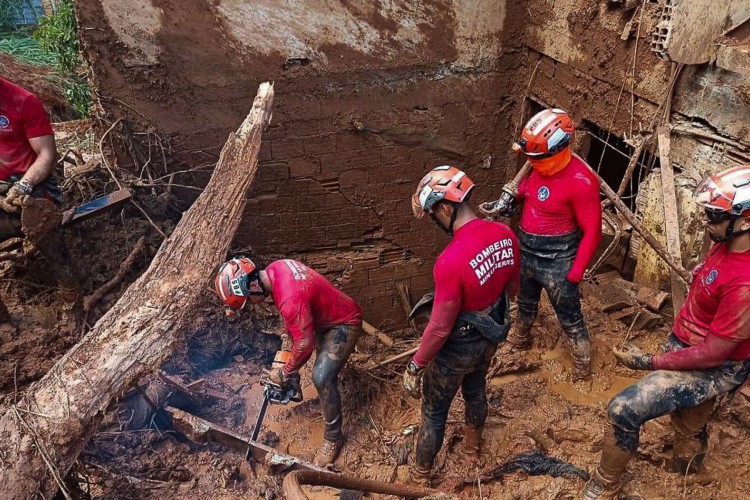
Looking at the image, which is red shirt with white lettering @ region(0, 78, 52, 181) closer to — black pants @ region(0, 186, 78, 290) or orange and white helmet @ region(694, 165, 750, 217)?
black pants @ region(0, 186, 78, 290)

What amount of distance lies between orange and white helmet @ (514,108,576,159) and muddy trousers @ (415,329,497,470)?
1.39 metres

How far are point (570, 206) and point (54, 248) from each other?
14.0 feet

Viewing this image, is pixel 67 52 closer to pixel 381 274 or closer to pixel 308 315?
pixel 381 274

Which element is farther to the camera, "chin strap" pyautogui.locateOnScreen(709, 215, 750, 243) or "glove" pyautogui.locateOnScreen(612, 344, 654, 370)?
"glove" pyautogui.locateOnScreen(612, 344, 654, 370)

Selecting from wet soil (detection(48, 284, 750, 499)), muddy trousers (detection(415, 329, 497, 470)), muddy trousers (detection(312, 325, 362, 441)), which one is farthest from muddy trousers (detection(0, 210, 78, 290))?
muddy trousers (detection(415, 329, 497, 470))

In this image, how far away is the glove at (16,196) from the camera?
4.55 metres

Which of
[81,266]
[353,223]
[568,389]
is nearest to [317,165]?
[353,223]

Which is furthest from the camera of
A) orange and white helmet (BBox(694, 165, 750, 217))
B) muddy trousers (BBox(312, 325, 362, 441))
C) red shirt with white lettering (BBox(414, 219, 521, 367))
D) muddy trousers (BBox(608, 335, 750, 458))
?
muddy trousers (BBox(312, 325, 362, 441))

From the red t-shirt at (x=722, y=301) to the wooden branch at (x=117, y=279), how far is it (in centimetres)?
486

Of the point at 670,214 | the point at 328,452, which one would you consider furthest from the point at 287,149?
the point at 670,214

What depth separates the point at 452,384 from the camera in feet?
12.4

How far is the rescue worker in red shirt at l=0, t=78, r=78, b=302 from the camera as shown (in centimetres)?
454

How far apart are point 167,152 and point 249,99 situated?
42.3 inches

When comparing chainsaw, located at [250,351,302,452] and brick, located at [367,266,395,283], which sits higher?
chainsaw, located at [250,351,302,452]
